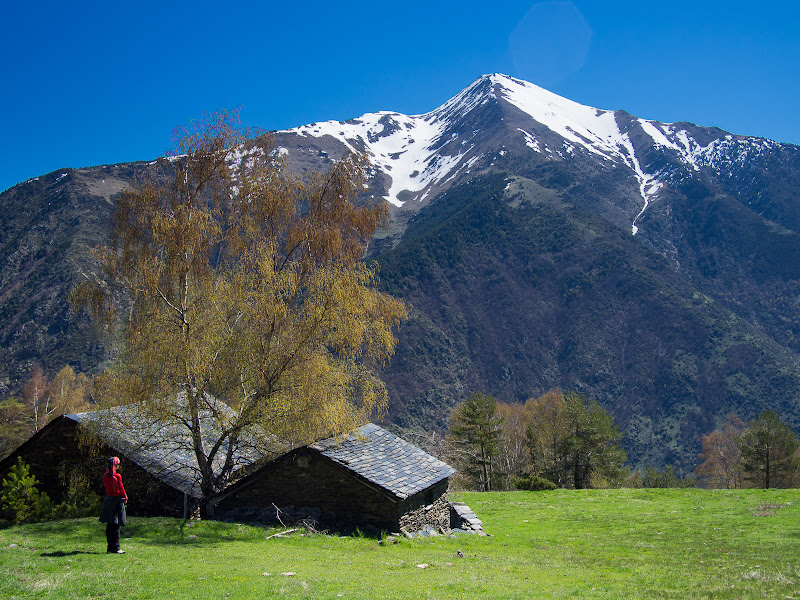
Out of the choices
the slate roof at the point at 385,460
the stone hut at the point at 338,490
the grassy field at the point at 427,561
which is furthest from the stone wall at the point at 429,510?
the grassy field at the point at 427,561

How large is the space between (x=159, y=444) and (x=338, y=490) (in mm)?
6562

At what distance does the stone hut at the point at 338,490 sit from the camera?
1778 cm

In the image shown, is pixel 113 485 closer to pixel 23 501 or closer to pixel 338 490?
pixel 23 501

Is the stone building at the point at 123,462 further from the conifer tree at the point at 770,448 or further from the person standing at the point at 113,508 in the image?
the conifer tree at the point at 770,448

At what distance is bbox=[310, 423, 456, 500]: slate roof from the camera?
59.3 ft

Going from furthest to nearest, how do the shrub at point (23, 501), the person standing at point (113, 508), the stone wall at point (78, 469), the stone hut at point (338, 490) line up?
1. the stone wall at point (78, 469)
2. the stone hut at point (338, 490)
3. the shrub at point (23, 501)
4. the person standing at point (113, 508)

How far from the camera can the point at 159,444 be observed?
758 inches

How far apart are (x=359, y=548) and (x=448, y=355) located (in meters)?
164

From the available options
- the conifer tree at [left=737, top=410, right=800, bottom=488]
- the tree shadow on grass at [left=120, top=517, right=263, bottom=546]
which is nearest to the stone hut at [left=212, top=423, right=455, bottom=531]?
the tree shadow on grass at [left=120, top=517, right=263, bottom=546]

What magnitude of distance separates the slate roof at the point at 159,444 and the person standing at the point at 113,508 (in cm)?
454

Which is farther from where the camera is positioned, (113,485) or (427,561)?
(427,561)

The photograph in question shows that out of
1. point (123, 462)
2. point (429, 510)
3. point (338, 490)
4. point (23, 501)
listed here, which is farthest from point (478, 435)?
point (23, 501)

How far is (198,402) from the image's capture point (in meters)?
17.8

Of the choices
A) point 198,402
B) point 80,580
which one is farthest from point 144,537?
point 80,580
